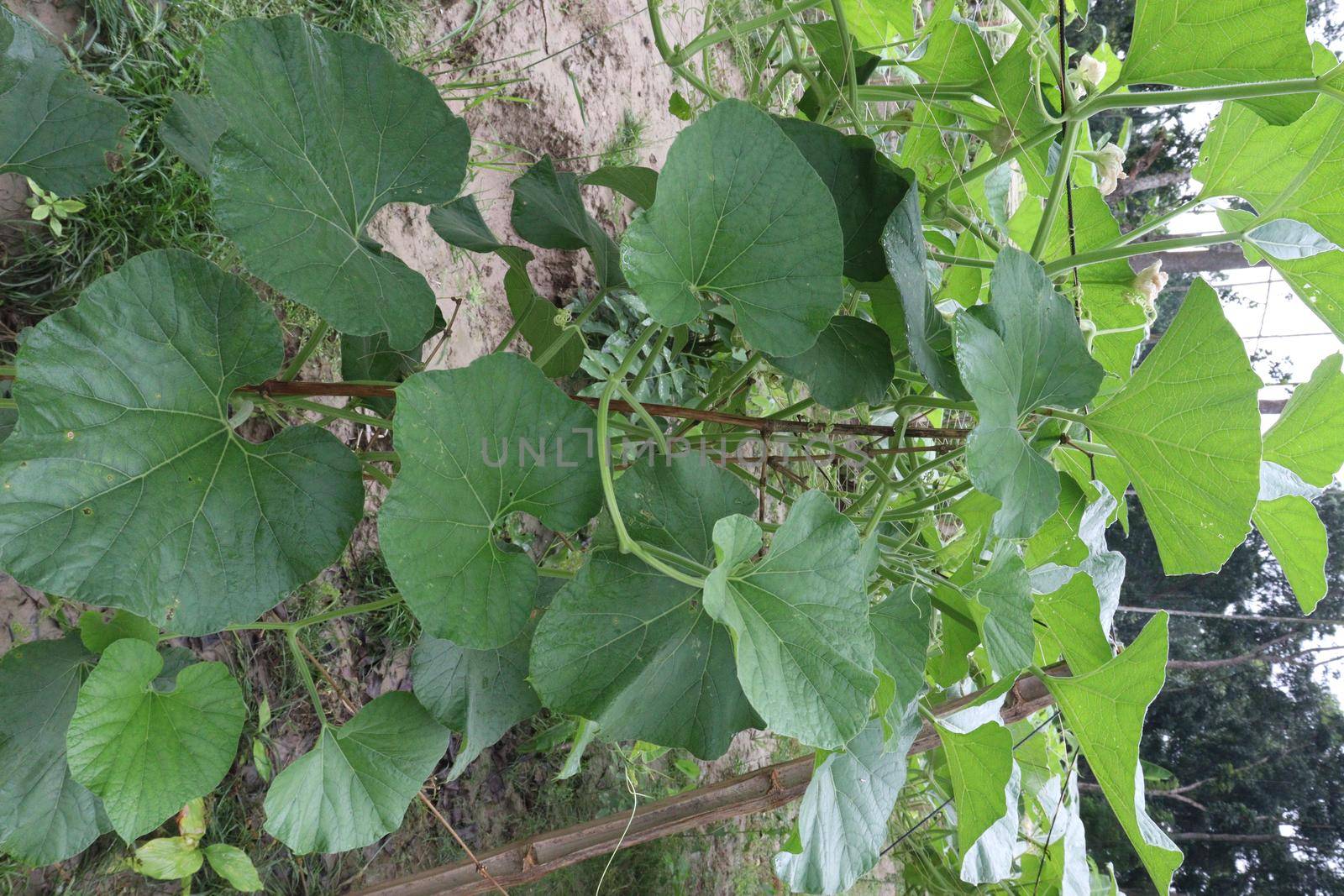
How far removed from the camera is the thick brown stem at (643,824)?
1126mm

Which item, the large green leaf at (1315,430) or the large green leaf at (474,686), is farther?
the large green leaf at (1315,430)

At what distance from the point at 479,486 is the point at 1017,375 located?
0.49 meters

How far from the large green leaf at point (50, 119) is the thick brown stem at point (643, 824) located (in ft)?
3.01

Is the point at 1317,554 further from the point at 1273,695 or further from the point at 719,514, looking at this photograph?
the point at 1273,695

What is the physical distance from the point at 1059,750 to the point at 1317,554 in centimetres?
115

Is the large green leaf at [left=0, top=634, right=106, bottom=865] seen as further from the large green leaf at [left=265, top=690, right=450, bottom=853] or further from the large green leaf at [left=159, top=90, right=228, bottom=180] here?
the large green leaf at [left=159, top=90, right=228, bottom=180]

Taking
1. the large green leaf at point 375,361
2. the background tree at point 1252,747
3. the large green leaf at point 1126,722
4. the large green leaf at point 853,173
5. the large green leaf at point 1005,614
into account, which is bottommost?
the background tree at point 1252,747

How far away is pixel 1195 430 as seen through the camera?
0.82 meters

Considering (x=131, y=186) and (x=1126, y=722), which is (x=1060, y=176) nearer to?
(x=1126, y=722)

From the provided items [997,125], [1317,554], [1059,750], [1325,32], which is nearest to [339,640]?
[997,125]

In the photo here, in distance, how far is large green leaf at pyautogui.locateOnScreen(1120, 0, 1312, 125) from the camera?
699 millimetres

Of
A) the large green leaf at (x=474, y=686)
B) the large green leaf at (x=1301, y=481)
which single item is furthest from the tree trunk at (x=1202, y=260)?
the large green leaf at (x=474, y=686)

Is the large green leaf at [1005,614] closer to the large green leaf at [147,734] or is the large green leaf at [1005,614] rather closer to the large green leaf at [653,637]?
the large green leaf at [653,637]

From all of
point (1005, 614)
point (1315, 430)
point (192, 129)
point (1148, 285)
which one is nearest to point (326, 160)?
point (192, 129)
